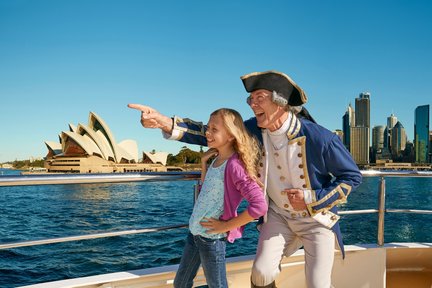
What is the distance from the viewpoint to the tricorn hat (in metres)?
1.74

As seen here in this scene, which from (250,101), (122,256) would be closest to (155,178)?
(250,101)

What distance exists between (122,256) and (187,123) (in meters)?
12.0

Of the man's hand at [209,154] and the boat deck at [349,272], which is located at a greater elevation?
the man's hand at [209,154]

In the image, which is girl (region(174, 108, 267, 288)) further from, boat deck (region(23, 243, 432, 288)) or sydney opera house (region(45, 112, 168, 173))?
sydney opera house (region(45, 112, 168, 173))

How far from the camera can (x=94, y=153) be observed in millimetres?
51688

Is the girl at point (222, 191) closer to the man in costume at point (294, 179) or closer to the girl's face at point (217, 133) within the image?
the girl's face at point (217, 133)

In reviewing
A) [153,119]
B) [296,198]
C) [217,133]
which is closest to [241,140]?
[217,133]

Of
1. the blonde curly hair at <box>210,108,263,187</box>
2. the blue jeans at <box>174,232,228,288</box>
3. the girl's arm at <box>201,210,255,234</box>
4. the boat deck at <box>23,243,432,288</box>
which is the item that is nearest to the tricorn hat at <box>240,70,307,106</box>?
the blonde curly hair at <box>210,108,263,187</box>

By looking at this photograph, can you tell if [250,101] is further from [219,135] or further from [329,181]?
[329,181]

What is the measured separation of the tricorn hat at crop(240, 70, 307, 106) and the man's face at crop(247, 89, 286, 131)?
3 centimetres

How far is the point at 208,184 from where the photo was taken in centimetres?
173

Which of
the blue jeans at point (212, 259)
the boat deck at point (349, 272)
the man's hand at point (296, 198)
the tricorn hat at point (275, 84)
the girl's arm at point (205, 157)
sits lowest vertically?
the boat deck at point (349, 272)

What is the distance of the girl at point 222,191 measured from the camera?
1641mm

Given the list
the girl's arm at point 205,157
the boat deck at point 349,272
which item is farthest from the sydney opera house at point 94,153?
the girl's arm at point 205,157
